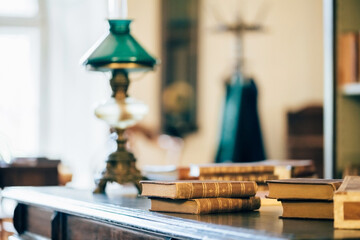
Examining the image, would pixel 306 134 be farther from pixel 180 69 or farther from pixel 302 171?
pixel 302 171

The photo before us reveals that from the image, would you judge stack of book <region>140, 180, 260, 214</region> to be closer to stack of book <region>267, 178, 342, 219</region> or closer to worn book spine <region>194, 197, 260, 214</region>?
worn book spine <region>194, 197, 260, 214</region>

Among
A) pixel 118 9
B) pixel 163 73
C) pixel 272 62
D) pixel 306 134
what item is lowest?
pixel 306 134

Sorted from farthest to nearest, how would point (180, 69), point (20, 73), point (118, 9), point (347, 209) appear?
point (180, 69) → point (20, 73) → point (118, 9) → point (347, 209)

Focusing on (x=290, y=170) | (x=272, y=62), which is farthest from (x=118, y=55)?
(x=272, y=62)

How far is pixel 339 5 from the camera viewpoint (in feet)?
11.9

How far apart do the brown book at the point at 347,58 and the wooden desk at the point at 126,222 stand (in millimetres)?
1713

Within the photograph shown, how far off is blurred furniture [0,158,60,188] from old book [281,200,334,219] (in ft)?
5.97

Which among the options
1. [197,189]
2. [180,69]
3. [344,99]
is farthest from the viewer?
[180,69]

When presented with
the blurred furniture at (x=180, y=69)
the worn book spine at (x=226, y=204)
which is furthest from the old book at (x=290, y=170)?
the blurred furniture at (x=180, y=69)

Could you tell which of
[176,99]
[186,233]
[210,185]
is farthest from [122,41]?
[176,99]

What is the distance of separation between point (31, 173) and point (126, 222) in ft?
5.30

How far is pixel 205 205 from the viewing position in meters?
1.57

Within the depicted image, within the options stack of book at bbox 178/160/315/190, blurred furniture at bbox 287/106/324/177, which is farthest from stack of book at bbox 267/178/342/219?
blurred furniture at bbox 287/106/324/177

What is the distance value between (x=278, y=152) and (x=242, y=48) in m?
1.07
